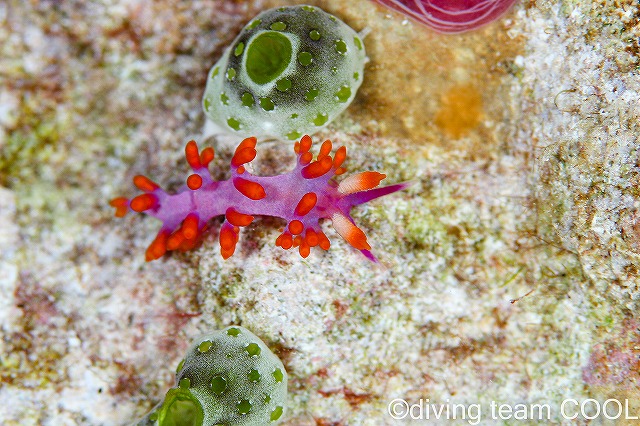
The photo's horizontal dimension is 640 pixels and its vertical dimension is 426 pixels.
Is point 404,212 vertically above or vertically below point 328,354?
above

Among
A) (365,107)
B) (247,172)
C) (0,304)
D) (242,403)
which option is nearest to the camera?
(242,403)

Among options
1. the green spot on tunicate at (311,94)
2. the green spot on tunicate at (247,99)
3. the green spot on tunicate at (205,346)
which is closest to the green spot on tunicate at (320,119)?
the green spot on tunicate at (311,94)

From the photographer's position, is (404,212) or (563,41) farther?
(404,212)

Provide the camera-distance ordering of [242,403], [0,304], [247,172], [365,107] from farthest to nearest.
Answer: [0,304] < [365,107] < [247,172] < [242,403]

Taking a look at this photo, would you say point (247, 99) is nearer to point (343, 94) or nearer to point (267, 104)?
point (267, 104)

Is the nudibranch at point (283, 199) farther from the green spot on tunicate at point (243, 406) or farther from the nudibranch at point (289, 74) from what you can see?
the green spot on tunicate at point (243, 406)

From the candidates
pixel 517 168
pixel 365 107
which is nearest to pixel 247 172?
pixel 365 107

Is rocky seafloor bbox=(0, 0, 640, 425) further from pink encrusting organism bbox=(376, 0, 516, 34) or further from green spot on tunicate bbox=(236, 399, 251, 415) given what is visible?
green spot on tunicate bbox=(236, 399, 251, 415)

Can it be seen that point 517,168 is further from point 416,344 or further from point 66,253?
point 66,253

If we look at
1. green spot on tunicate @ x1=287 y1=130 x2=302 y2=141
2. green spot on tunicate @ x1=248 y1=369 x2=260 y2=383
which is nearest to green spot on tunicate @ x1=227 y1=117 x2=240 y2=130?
green spot on tunicate @ x1=287 y1=130 x2=302 y2=141
